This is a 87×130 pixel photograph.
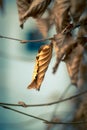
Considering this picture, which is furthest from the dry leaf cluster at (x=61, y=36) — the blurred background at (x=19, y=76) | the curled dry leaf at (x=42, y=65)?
the blurred background at (x=19, y=76)

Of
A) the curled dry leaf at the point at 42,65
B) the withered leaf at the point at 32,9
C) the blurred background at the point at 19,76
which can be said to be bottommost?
the blurred background at the point at 19,76

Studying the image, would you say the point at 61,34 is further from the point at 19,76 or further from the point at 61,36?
the point at 19,76

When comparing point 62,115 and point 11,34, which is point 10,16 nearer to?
A: point 11,34

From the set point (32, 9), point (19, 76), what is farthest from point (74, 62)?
point (19, 76)

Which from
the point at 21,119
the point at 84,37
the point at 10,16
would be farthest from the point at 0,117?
the point at 84,37

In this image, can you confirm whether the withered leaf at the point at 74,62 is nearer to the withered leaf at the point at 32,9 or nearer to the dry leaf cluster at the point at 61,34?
the dry leaf cluster at the point at 61,34

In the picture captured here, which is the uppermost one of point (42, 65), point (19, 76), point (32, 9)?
point (32, 9)

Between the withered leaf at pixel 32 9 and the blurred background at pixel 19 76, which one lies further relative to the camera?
the blurred background at pixel 19 76
